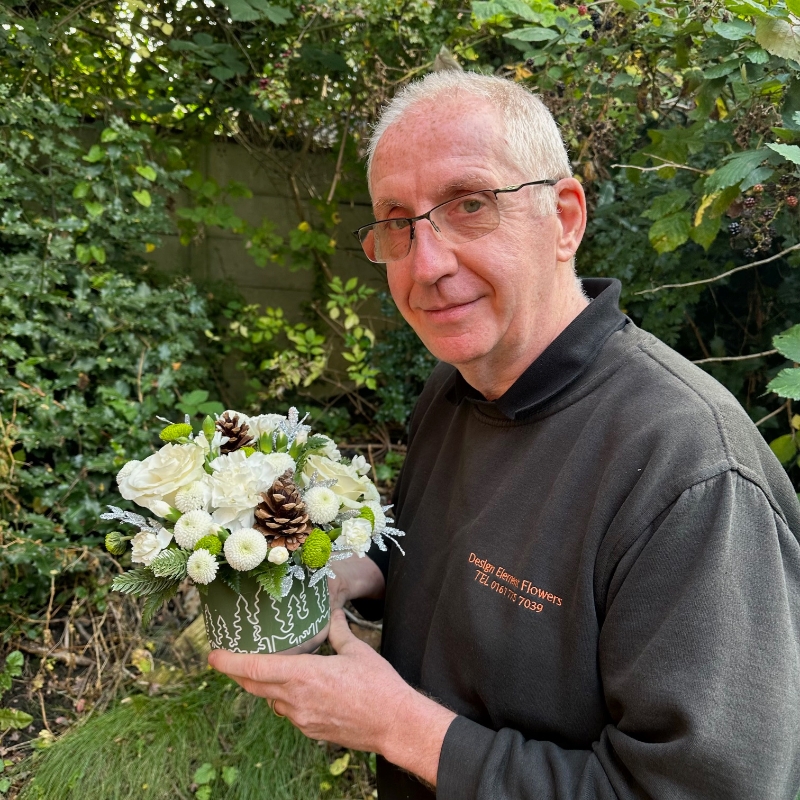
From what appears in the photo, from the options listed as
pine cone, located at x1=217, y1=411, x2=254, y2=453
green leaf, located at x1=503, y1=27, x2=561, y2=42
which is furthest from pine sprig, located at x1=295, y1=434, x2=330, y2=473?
green leaf, located at x1=503, y1=27, x2=561, y2=42

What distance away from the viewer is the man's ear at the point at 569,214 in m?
1.26

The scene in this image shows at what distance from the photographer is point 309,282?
166 inches

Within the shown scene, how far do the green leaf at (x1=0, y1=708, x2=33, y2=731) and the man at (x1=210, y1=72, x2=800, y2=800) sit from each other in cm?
174

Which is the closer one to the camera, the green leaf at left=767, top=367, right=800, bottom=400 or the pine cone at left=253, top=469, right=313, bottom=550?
the pine cone at left=253, top=469, right=313, bottom=550

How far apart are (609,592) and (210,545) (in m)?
0.70

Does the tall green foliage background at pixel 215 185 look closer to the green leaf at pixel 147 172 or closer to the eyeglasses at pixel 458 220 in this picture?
the green leaf at pixel 147 172

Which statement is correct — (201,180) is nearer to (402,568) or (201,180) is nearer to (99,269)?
(99,269)

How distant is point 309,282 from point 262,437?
3173 millimetres

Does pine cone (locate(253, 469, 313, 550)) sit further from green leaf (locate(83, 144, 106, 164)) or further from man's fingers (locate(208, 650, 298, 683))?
green leaf (locate(83, 144, 106, 164))

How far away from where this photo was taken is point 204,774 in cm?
225

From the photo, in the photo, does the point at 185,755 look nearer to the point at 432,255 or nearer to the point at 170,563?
the point at 170,563

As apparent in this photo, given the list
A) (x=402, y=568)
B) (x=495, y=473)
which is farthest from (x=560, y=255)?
(x=402, y=568)

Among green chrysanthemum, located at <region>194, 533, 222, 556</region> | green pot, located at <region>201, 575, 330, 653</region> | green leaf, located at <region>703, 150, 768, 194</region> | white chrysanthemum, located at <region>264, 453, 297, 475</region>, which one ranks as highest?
green leaf, located at <region>703, 150, 768, 194</region>

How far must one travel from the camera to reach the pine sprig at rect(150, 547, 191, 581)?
1007mm
